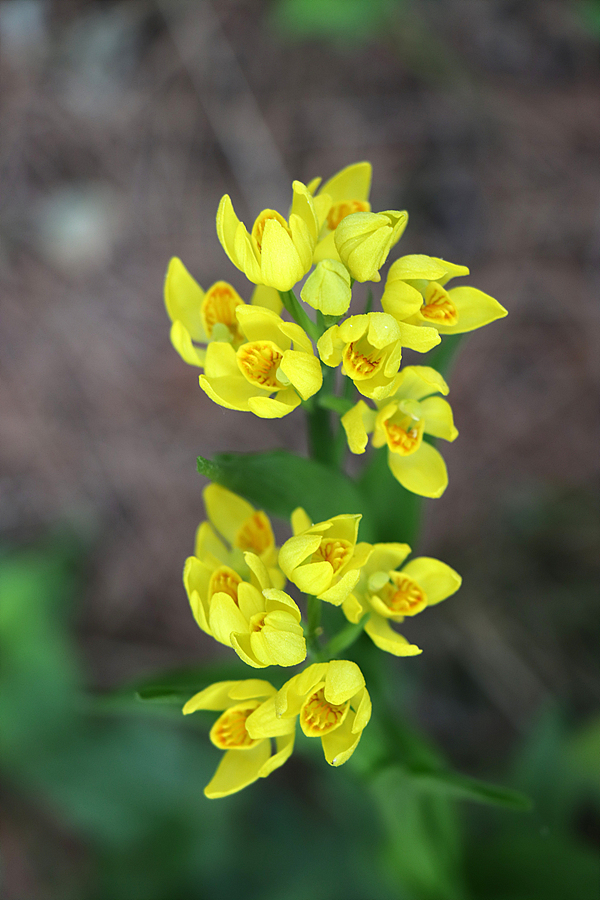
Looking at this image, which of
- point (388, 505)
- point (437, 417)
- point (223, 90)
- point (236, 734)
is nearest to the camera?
point (236, 734)

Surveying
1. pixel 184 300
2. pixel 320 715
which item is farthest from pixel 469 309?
pixel 320 715

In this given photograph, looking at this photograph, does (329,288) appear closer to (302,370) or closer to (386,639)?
(302,370)

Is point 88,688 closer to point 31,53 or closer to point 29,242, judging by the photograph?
point 29,242

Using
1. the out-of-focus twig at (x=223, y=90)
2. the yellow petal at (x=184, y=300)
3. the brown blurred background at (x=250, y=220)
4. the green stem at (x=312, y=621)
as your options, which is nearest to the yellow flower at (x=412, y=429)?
the green stem at (x=312, y=621)

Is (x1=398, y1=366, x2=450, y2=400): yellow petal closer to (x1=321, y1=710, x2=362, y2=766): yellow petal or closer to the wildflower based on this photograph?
the wildflower

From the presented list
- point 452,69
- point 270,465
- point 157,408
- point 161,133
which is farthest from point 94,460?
point 452,69

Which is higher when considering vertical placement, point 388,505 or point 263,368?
point 263,368

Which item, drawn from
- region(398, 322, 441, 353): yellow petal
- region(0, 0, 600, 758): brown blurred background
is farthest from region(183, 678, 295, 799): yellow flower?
region(0, 0, 600, 758): brown blurred background
